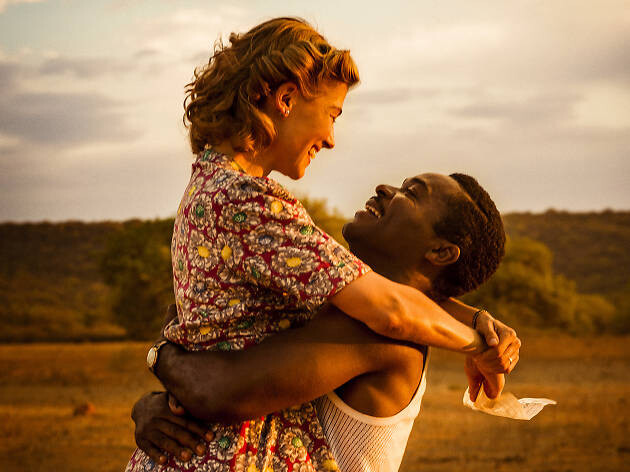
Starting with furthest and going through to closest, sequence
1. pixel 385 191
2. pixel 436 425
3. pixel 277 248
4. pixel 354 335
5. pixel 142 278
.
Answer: pixel 142 278, pixel 436 425, pixel 385 191, pixel 354 335, pixel 277 248

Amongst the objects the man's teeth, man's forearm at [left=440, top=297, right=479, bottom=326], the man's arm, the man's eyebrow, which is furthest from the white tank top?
the man's eyebrow

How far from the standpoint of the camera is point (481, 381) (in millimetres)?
3078

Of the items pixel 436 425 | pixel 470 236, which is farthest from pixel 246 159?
pixel 436 425

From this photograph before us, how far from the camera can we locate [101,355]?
755 inches

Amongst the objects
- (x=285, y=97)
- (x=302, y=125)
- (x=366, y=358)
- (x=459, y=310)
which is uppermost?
(x=285, y=97)

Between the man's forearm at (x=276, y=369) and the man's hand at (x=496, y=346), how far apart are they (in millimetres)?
502

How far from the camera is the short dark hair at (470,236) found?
263 cm

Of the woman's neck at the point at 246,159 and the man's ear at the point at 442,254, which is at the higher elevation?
the woman's neck at the point at 246,159

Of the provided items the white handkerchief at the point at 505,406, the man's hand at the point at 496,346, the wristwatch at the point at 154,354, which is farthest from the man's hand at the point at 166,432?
the white handkerchief at the point at 505,406

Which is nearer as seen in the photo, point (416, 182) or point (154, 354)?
point (154, 354)

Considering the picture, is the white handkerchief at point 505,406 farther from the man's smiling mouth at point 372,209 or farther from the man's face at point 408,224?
the man's smiling mouth at point 372,209

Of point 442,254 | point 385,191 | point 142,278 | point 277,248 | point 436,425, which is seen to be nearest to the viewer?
point 277,248

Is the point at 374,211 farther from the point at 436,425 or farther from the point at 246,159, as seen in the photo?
the point at 436,425

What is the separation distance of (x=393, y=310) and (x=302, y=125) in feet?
2.50
